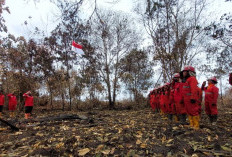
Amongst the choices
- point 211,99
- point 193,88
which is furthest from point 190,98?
point 211,99

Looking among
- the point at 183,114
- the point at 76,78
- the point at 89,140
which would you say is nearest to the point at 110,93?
the point at 76,78

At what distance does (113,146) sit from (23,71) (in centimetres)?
1470

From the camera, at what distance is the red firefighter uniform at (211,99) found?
5.39m

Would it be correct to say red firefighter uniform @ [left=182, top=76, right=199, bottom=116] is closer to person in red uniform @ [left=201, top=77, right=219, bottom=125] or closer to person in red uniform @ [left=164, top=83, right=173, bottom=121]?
person in red uniform @ [left=201, top=77, right=219, bottom=125]

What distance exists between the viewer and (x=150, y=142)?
3238 millimetres

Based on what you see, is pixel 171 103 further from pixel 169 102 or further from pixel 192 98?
pixel 192 98

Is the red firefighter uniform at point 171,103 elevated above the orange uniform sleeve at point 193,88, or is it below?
below

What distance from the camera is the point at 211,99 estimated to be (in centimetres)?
549

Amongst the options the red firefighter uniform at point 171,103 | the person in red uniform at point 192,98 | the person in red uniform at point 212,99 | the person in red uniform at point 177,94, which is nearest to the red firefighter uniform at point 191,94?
the person in red uniform at point 192,98

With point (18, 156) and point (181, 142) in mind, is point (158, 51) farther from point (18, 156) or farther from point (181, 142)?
point (18, 156)

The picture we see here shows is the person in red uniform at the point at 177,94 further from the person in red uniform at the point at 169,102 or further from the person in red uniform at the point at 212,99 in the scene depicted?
the person in red uniform at the point at 212,99

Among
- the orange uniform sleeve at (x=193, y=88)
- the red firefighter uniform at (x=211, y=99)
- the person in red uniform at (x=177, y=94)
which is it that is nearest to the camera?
the orange uniform sleeve at (x=193, y=88)

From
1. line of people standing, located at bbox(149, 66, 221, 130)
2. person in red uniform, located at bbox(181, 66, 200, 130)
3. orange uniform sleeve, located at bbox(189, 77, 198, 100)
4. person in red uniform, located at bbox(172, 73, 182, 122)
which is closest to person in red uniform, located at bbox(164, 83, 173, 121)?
line of people standing, located at bbox(149, 66, 221, 130)

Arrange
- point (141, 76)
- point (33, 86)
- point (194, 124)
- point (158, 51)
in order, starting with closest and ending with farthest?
point (194, 124)
point (158, 51)
point (33, 86)
point (141, 76)
